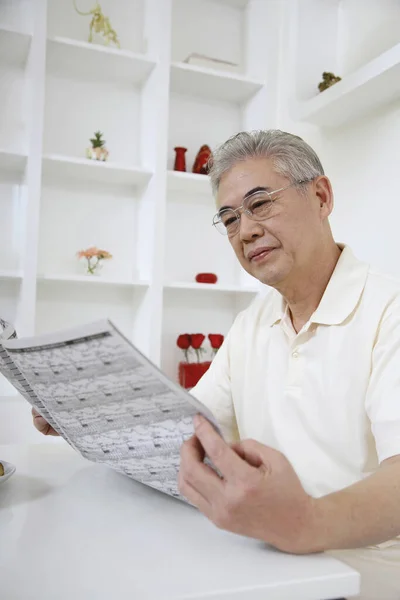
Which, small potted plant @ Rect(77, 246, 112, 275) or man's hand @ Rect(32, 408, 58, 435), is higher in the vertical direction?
small potted plant @ Rect(77, 246, 112, 275)

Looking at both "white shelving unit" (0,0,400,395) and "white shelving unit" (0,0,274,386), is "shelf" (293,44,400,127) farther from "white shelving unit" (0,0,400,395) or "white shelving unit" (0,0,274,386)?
"white shelving unit" (0,0,274,386)

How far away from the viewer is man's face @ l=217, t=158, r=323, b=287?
1.16m

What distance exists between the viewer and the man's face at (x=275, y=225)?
3.80ft

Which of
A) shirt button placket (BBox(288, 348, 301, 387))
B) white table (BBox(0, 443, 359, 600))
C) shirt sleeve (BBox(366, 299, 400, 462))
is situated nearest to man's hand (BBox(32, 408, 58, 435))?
white table (BBox(0, 443, 359, 600))

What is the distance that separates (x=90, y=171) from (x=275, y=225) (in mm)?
1635

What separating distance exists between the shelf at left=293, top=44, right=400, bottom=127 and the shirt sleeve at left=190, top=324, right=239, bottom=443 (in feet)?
4.31

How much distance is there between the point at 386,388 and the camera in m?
0.90

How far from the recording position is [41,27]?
2.40 metres

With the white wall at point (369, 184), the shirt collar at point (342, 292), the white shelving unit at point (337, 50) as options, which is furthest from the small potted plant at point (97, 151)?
the shirt collar at point (342, 292)

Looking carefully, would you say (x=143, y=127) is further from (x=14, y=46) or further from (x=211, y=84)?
(x=14, y=46)

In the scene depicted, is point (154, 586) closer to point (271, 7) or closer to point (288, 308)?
point (288, 308)

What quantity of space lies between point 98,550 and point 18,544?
9 cm

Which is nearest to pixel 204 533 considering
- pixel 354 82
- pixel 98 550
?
pixel 98 550

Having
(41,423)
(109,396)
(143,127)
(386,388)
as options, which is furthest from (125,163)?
(109,396)
